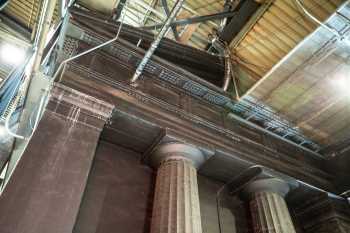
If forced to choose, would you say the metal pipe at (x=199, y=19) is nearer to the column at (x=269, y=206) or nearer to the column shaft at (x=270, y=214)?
the column at (x=269, y=206)

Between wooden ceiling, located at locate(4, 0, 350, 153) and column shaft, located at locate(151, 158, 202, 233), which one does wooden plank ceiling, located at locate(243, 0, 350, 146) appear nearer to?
wooden ceiling, located at locate(4, 0, 350, 153)

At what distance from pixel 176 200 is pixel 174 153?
39.9 inches

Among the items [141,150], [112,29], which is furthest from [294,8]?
[141,150]

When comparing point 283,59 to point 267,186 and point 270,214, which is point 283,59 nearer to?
point 267,186

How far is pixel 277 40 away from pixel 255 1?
4.56ft

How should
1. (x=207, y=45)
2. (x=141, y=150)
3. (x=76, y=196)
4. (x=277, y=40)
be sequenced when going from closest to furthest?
(x=76, y=196)
(x=141, y=150)
(x=277, y=40)
(x=207, y=45)

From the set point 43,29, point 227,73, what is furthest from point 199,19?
point 43,29

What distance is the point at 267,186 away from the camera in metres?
6.07

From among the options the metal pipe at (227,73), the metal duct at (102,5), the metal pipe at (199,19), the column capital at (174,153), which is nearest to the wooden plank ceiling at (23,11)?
the metal duct at (102,5)

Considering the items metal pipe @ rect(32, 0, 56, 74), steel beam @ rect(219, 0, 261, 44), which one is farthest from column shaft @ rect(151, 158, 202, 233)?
steel beam @ rect(219, 0, 261, 44)

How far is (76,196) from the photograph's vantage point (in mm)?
3695

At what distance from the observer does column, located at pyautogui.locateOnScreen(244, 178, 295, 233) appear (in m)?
5.49

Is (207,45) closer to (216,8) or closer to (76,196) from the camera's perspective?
(216,8)

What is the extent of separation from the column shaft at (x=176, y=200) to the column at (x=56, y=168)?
1354 mm
